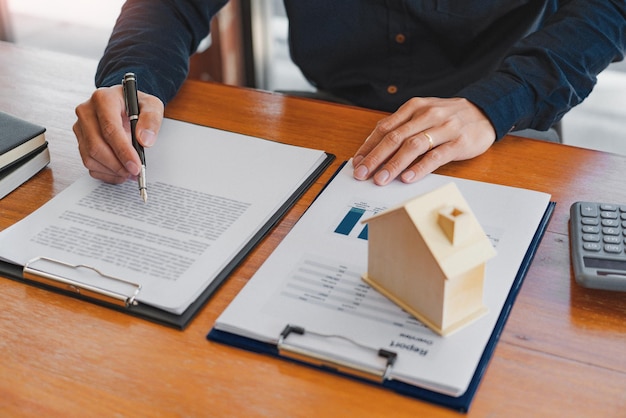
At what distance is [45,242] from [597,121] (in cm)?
216

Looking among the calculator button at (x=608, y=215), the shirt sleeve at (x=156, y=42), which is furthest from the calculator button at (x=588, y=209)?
the shirt sleeve at (x=156, y=42)

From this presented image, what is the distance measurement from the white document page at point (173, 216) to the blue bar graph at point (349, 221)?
0.09 meters

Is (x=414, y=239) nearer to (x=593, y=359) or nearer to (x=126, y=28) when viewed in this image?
(x=593, y=359)

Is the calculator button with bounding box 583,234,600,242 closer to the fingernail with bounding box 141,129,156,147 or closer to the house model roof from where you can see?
the house model roof

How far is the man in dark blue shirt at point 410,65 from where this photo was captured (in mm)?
→ 949

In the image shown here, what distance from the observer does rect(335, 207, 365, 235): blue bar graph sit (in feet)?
2.69

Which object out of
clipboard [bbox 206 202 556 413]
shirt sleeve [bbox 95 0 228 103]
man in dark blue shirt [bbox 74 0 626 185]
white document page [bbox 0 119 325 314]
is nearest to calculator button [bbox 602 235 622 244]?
clipboard [bbox 206 202 556 413]

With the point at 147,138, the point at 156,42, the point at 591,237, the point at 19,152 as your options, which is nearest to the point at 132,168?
the point at 147,138

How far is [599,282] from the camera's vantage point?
2.39 ft

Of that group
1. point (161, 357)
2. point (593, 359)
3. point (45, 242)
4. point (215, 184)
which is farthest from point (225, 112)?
point (593, 359)

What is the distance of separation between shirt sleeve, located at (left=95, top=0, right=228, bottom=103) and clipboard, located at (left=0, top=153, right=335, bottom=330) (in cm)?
39

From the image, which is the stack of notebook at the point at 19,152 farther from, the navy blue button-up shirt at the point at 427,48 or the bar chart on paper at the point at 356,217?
the bar chart on paper at the point at 356,217

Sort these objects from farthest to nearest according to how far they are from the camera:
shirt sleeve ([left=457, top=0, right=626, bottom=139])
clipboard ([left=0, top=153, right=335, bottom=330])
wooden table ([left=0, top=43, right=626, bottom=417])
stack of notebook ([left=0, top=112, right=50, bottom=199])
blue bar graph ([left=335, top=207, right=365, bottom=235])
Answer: shirt sleeve ([left=457, top=0, right=626, bottom=139]) → stack of notebook ([left=0, top=112, right=50, bottom=199]) → blue bar graph ([left=335, top=207, right=365, bottom=235]) → clipboard ([left=0, top=153, right=335, bottom=330]) → wooden table ([left=0, top=43, right=626, bottom=417])

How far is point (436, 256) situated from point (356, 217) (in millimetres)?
231
